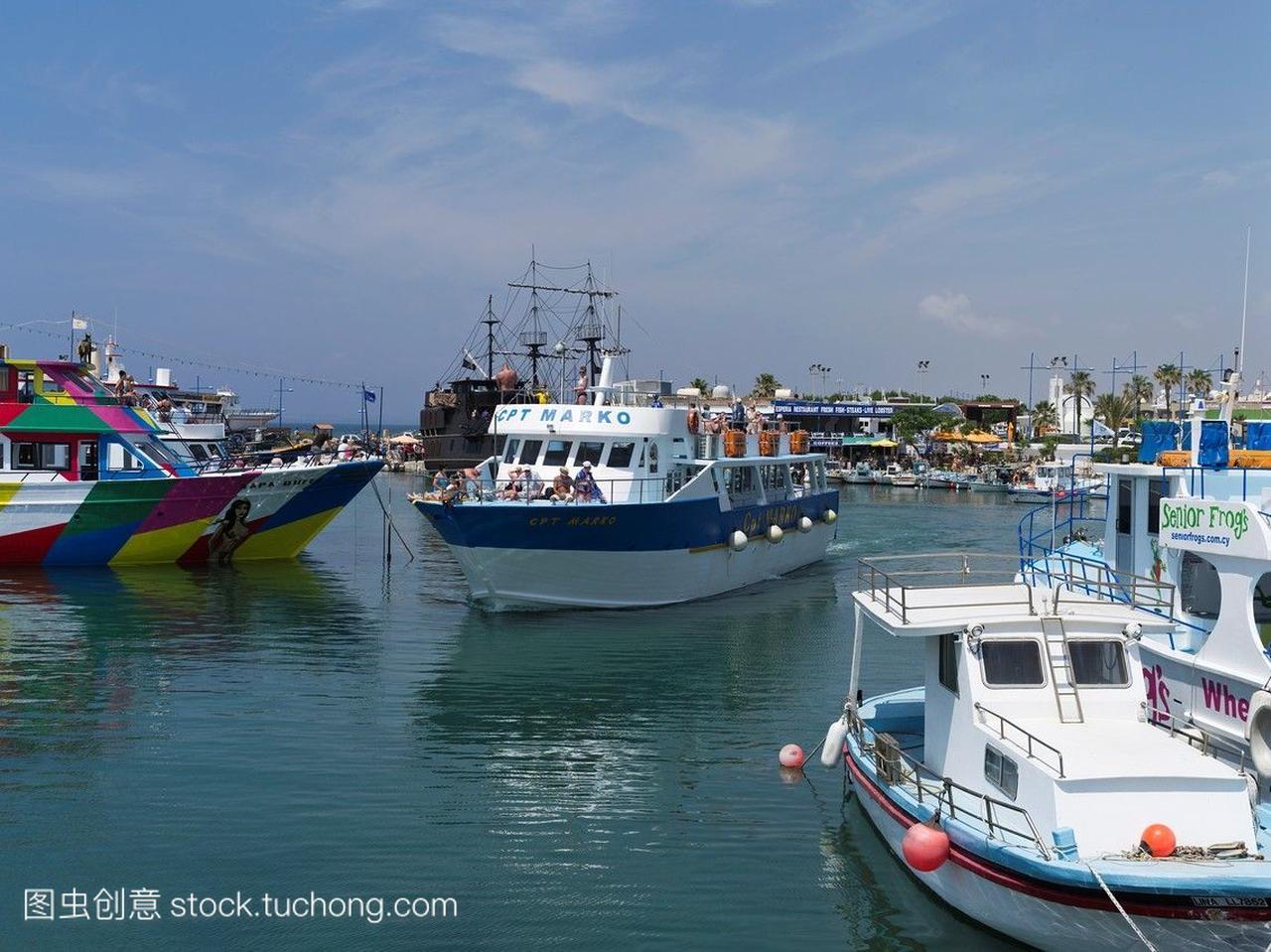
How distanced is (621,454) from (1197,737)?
61.6 feet

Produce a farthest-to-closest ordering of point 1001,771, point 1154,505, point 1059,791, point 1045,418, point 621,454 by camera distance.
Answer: point 1045,418
point 621,454
point 1154,505
point 1001,771
point 1059,791

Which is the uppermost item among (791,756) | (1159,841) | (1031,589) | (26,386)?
(26,386)

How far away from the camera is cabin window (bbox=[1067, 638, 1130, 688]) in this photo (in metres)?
12.4

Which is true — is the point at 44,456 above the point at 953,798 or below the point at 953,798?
above

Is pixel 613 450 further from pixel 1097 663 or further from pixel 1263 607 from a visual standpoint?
pixel 1097 663

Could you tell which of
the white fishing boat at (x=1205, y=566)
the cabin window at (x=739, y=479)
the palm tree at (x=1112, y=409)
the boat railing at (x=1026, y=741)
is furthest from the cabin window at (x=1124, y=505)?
the palm tree at (x=1112, y=409)

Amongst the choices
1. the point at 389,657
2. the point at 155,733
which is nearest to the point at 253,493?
the point at 389,657

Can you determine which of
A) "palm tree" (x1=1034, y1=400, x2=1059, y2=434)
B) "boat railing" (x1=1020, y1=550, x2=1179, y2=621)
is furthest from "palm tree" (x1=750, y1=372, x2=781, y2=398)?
"boat railing" (x1=1020, y1=550, x2=1179, y2=621)

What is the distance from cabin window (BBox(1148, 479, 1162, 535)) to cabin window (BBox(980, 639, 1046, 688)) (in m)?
6.03

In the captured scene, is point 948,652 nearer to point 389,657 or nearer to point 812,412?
point 389,657

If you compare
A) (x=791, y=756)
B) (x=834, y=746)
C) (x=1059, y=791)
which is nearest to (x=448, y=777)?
(x=791, y=756)

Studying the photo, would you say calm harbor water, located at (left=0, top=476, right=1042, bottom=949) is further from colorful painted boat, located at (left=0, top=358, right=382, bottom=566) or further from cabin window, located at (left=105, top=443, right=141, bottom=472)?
cabin window, located at (left=105, top=443, right=141, bottom=472)

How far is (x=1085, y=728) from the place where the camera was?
38.5ft

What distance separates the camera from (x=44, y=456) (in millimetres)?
36156
